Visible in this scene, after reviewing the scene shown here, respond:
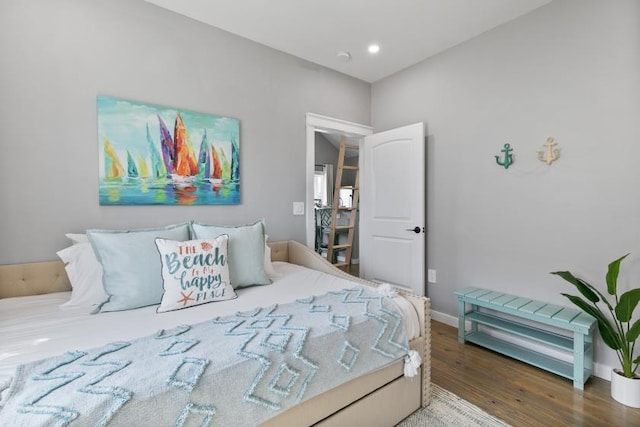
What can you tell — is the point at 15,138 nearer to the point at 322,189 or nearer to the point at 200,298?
the point at 200,298

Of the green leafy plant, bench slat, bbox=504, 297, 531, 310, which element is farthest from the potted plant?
bench slat, bbox=504, 297, 531, 310

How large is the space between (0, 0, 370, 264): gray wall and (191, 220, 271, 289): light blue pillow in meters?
0.53

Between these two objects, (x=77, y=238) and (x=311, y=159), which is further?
(x=311, y=159)

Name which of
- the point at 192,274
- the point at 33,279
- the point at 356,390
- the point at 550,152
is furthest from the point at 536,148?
the point at 33,279

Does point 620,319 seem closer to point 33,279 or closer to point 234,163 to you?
point 234,163

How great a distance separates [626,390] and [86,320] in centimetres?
284

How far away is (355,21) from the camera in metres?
2.41

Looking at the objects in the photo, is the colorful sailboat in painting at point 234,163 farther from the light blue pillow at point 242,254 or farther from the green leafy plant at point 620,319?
the green leafy plant at point 620,319

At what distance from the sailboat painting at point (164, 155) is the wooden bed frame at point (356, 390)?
1.82 feet

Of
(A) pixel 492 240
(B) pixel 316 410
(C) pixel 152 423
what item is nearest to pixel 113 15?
(C) pixel 152 423

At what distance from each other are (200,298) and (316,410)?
2.61 ft

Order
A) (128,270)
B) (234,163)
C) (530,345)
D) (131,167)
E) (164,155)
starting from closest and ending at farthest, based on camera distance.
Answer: (128,270), (131,167), (164,155), (530,345), (234,163)

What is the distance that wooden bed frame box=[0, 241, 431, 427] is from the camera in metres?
1.26

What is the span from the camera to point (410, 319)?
1.63 meters
